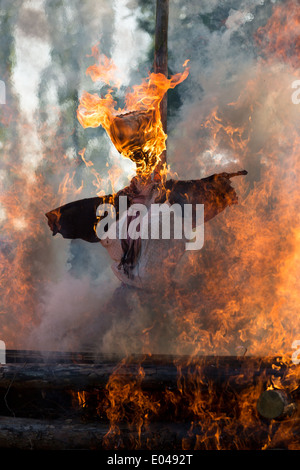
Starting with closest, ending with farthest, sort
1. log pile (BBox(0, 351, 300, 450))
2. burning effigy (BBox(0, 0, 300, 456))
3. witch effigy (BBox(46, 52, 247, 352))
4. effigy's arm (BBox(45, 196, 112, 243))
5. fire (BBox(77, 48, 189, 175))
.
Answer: log pile (BBox(0, 351, 300, 450)) → burning effigy (BBox(0, 0, 300, 456)) → fire (BBox(77, 48, 189, 175)) → witch effigy (BBox(46, 52, 247, 352)) → effigy's arm (BBox(45, 196, 112, 243))

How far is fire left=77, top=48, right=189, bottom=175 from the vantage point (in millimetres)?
6145

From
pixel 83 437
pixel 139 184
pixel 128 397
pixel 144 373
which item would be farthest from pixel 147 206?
pixel 83 437

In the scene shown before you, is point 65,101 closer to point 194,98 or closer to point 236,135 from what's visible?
point 194,98

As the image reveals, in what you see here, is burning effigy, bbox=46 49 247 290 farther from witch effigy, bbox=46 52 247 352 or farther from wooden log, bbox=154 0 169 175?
wooden log, bbox=154 0 169 175

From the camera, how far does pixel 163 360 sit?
17.0 ft

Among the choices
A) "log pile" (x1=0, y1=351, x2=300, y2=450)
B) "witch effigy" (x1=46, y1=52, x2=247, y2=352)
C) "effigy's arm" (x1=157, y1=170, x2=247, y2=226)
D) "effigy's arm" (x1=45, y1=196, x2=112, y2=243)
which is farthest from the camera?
"effigy's arm" (x1=45, y1=196, x2=112, y2=243)

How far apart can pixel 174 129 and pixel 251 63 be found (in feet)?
6.64

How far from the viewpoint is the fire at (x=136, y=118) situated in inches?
242

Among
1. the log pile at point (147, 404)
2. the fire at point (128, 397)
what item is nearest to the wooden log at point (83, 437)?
the log pile at point (147, 404)

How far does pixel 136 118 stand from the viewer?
6.12 m

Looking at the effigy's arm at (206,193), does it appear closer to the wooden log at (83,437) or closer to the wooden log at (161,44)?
the wooden log at (161,44)

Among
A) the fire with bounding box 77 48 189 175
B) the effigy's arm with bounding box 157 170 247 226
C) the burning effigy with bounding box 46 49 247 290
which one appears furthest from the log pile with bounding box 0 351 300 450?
the fire with bounding box 77 48 189 175

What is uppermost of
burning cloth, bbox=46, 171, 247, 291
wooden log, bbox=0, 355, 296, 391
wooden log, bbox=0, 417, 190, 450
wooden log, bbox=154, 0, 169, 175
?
wooden log, bbox=154, 0, 169, 175

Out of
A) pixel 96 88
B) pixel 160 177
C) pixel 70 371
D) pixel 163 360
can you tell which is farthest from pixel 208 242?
pixel 96 88
